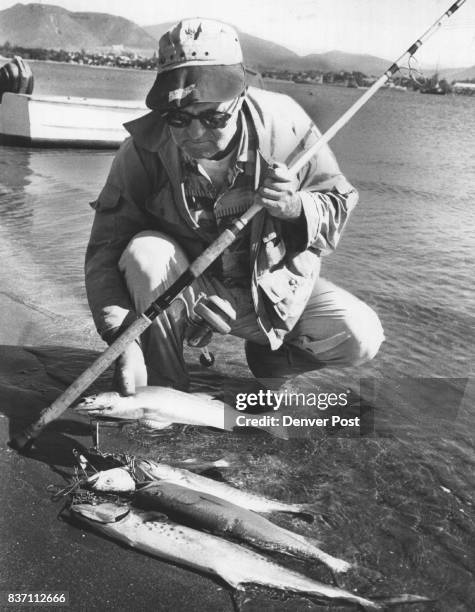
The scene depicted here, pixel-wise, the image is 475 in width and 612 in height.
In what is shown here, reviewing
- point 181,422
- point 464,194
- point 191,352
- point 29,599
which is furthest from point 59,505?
point 464,194

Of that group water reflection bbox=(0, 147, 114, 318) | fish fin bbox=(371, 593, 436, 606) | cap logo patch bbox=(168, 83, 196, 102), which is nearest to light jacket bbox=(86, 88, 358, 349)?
cap logo patch bbox=(168, 83, 196, 102)

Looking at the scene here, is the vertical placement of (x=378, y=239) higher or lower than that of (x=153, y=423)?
lower

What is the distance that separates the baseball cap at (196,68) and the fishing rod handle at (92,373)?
95 centimetres

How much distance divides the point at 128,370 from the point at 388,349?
2166mm

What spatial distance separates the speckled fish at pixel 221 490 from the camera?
286cm

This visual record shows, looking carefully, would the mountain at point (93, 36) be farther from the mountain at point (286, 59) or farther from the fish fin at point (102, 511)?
the fish fin at point (102, 511)

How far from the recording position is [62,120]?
13.8 meters

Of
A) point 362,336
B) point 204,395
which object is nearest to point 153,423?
point 204,395

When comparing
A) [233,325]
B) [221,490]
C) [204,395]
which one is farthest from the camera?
[204,395]

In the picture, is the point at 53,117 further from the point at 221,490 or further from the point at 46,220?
the point at 221,490

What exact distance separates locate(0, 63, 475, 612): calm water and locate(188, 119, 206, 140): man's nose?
0.84 m

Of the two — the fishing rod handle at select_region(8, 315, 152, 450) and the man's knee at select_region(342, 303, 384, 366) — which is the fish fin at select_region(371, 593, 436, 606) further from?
the fishing rod handle at select_region(8, 315, 152, 450)

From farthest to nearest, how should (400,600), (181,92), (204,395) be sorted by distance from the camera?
(204,395), (181,92), (400,600)

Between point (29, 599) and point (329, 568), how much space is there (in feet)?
3.50
